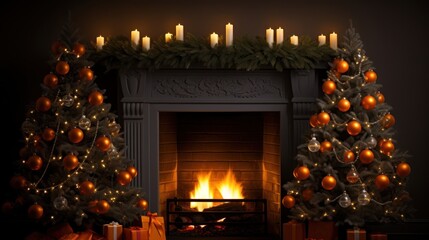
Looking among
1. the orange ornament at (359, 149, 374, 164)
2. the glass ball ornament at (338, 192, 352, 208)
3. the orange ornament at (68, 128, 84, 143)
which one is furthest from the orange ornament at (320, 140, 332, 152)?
the orange ornament at (68, 128, 84, 143)

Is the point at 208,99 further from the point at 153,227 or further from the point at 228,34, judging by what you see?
the point at 153,227

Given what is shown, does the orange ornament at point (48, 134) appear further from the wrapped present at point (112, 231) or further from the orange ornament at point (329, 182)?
the orange ornament at point (329, 182)

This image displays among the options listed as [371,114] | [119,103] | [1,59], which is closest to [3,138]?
[1,59]

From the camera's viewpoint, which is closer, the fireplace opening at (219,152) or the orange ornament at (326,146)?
the orange ornament at (326,146)

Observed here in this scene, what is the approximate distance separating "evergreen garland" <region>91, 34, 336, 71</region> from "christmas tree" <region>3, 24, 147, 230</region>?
40 cm

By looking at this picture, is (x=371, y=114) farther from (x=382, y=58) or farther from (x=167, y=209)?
(x=167, y=209)

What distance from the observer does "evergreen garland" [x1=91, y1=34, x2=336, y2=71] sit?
6434mm

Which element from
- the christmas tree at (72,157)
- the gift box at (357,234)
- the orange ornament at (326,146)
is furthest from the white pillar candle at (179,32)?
the gift box at (357,234)

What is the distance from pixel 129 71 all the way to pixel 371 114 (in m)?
2.07

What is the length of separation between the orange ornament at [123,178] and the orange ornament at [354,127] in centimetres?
181

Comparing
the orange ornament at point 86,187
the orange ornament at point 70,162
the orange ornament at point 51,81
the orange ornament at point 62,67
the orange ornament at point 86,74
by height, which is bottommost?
the orange ornament at point 86,187

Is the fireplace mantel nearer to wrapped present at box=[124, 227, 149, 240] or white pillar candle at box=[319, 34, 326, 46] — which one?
white pillar candle at box=[319, 34, 326, 46]

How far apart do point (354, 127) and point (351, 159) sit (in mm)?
253

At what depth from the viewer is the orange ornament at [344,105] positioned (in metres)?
6.11
